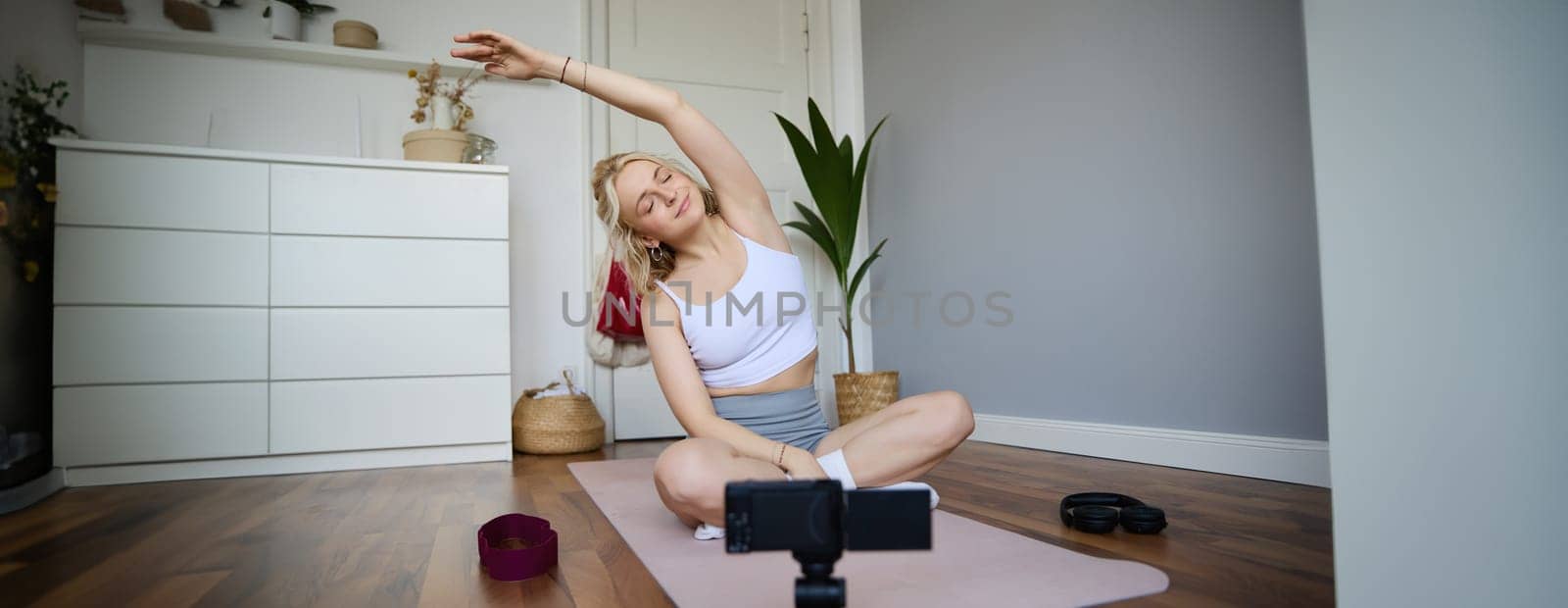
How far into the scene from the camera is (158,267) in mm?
2568

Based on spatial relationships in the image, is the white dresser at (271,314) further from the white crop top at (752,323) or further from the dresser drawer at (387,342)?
the white crop top at (752,323)

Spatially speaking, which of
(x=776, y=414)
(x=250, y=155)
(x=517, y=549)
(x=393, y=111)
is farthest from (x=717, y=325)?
(x=393, y=111)

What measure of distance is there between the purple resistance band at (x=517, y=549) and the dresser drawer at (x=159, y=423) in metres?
1.69

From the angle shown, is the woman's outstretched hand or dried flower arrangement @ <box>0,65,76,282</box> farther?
dried flower arrangement @ <box>0,65,76,282</box>

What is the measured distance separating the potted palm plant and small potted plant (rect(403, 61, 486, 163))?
128 cm

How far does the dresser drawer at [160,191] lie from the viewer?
8.13ft

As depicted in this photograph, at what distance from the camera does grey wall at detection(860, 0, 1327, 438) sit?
205 cm

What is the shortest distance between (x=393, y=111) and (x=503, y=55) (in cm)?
230

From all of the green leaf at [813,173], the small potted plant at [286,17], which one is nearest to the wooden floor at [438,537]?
the green leaf at [813,173]

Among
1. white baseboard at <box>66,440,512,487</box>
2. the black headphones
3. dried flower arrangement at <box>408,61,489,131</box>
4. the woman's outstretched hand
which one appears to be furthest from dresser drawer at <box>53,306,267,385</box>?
the black headphones

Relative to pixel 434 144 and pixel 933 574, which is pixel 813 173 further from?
pixel 933 574

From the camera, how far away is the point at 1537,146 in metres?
0.65

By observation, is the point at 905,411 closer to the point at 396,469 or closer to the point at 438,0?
the point at 396,469

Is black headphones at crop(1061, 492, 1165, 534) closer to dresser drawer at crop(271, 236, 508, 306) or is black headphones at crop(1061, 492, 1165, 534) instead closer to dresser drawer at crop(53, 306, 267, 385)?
dresser drawer at crop(271, 236, 508, 306)
